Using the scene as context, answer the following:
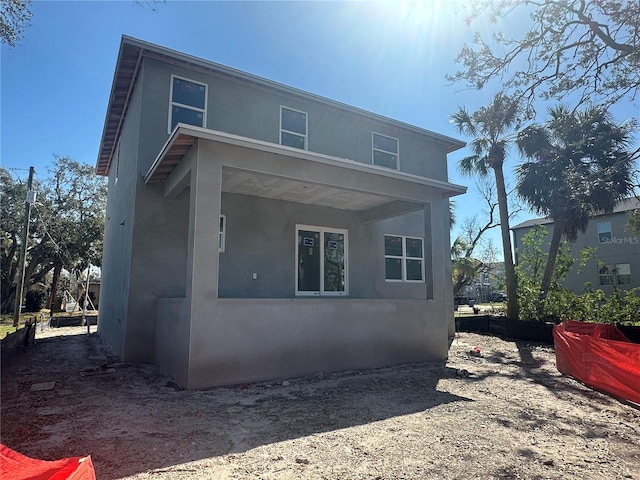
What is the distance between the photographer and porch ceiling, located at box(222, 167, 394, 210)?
26.8 feet

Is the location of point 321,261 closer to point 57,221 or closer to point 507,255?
point 507,255

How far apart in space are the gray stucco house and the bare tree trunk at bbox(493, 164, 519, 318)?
4.37m

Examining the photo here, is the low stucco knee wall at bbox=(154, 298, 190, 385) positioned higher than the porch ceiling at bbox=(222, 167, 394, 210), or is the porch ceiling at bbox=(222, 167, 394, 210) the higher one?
the porch ceiling at bbox=(222, 167, 394, 210)

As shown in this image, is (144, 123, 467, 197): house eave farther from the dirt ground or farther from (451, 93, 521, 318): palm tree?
(451, 93, 521, 318): palm tree

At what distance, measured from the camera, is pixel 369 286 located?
1168 cm

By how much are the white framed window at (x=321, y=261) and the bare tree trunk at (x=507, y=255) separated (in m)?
7.49

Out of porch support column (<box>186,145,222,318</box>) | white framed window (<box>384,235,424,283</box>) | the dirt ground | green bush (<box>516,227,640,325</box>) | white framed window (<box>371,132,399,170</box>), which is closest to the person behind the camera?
the dirt ground

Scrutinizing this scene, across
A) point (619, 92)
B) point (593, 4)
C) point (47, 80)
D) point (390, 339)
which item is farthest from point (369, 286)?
point (47, 80)

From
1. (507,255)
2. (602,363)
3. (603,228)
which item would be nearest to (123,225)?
(602,363)

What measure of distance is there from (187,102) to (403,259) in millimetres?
7708

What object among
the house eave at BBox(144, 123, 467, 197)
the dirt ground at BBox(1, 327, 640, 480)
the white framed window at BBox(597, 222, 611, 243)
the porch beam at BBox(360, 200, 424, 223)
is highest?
the white framed window at BBox(597, 222, 611, 243)

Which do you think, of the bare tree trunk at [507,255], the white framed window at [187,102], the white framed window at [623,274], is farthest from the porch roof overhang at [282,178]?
the white framed window at [623,274]

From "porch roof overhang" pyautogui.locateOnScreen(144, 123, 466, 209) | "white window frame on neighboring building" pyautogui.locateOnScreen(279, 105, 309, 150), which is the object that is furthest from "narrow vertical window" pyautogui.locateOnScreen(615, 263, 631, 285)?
"white window frame on neighboring building" pyautogui.locateOnScreen(279, 105, 309, 150)

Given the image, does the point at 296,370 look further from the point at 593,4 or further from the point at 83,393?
the point at 593,4
